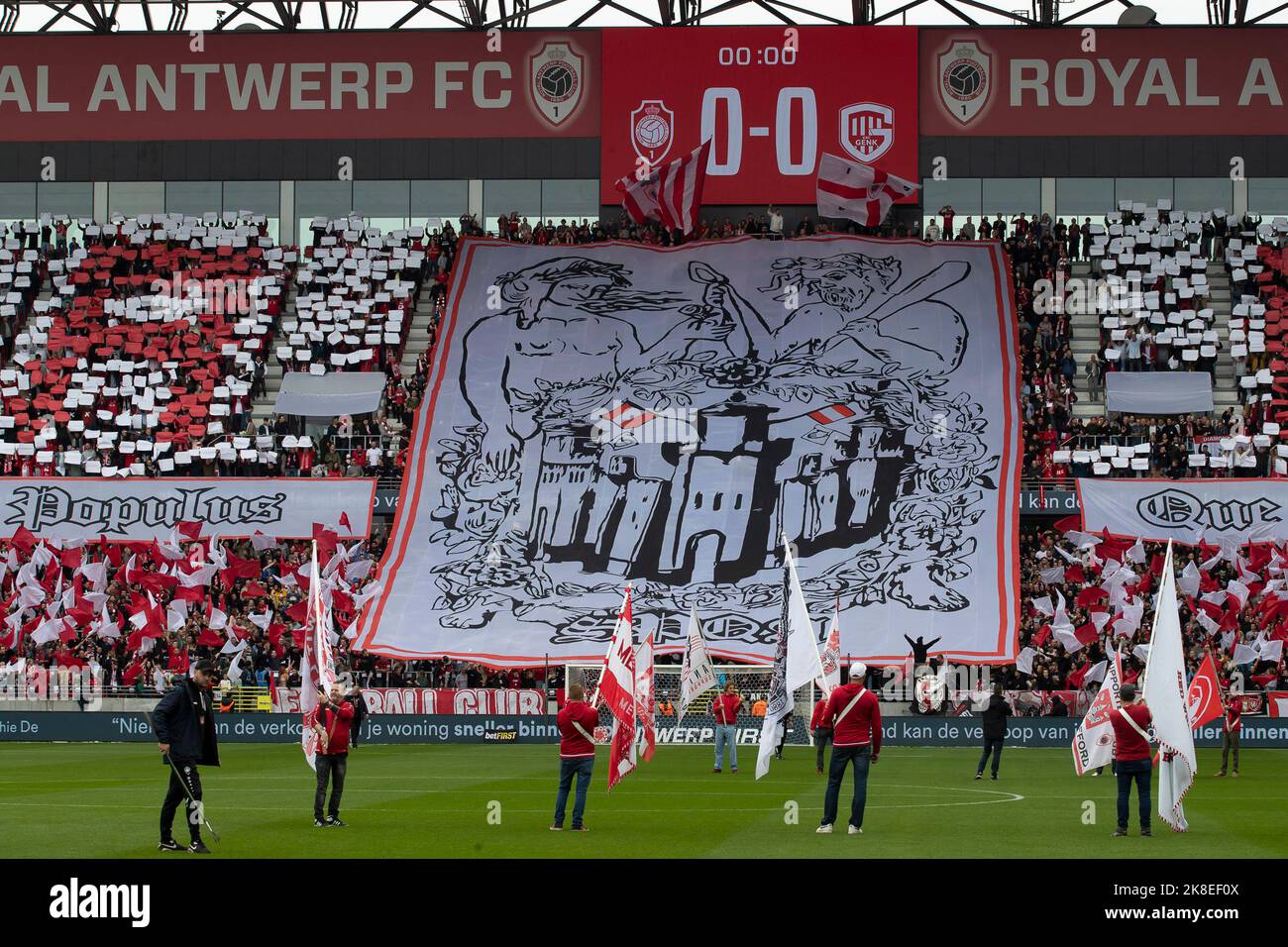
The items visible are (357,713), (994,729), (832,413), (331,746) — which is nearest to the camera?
(331,746)

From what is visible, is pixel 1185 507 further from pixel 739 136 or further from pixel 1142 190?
pixel 739 136

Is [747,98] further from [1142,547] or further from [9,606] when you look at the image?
[9,606]

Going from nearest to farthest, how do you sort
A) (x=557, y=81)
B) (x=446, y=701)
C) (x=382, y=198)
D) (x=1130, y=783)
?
(x=1130, y=783), (x=446, y=701), (x=557, y=81), (x=382, y=198)

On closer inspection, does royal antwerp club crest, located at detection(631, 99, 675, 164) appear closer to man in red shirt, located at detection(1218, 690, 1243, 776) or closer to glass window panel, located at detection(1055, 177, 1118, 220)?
glass window panel, located at detection(1055, 177, 1118, 220)

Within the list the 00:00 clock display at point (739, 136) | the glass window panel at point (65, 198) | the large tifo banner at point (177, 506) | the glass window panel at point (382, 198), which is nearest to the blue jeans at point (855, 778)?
the large tifo banner at point (177, 506)

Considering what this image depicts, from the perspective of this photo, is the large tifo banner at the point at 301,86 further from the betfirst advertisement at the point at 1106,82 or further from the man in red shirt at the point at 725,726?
the man in red shirt at the point at 725,726

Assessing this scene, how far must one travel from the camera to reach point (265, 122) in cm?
7350

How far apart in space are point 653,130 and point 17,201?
26.1m

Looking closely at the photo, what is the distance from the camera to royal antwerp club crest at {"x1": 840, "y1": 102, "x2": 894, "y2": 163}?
233 feet

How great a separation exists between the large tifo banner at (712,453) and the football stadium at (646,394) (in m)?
0.18

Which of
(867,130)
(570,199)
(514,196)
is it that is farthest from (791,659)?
(514,196)

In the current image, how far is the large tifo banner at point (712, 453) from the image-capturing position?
5341 cm

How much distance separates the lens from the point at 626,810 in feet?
86.6

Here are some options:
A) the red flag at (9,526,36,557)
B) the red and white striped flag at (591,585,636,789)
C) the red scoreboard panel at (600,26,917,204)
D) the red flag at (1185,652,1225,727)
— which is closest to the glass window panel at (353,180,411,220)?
the red scoreboard panel at (600,26,917,204)
